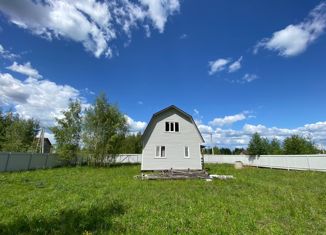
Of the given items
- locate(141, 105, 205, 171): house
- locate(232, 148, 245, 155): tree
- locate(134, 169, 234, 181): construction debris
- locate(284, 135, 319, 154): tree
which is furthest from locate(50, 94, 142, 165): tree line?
locate(232, 148, 245, 155): tree

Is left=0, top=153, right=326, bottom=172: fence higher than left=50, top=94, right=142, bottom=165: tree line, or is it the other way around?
left=50, top=94, right=142, bottom=165: tree line

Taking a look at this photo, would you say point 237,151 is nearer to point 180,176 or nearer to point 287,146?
point 287,146

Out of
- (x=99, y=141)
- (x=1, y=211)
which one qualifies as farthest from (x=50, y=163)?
(x=1, y=211)

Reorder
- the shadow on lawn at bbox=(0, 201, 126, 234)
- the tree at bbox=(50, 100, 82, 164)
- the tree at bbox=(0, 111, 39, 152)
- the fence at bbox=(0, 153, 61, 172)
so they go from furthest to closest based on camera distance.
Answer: the tree at bbox=(0, 111, 39, 152)
the tree at bbox=(50, 100, 82, 164)
the fence at bbox=(0, 153, 61, 172)
the shadow on lawn at bbox=(0, 201, 126, 234)

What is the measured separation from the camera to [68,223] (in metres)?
6.50

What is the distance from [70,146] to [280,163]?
2781cm

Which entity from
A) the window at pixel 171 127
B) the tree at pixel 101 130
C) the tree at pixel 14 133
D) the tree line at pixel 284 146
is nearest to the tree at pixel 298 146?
the tree line at pixel 284 146

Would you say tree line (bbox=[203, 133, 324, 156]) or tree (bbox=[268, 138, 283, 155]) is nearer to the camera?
tree line (bbox=[203, 133, 324, 156])

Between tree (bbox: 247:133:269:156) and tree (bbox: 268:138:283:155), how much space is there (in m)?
1.64

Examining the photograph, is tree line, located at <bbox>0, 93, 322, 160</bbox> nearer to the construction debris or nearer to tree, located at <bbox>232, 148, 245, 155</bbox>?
the construction debris

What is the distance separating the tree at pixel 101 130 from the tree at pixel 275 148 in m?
25.7

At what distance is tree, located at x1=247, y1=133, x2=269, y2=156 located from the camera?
37.7 metres

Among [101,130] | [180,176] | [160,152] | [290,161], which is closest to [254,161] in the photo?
[290,161]

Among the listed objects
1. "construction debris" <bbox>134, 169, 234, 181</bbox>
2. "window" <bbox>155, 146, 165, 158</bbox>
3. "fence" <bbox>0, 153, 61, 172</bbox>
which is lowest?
"construction debris" <bbox>134, 169, 234, 181</bbox>
